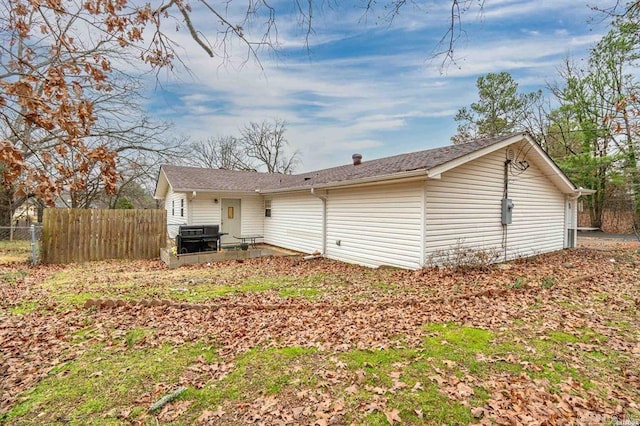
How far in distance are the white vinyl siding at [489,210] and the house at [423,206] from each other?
29 millimetres

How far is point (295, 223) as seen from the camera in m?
13.4

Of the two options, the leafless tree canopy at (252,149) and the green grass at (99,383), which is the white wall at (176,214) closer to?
the green grass at (99,383)

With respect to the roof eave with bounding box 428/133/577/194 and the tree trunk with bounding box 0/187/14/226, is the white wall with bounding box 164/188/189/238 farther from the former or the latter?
the roof eave with bounding box 428/133/577/194

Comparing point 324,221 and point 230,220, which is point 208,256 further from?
point 324,221

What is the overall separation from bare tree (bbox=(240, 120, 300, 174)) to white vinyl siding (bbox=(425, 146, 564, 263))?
25832 mm

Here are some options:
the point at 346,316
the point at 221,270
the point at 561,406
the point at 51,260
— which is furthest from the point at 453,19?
the point at 51,260

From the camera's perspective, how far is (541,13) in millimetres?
5277

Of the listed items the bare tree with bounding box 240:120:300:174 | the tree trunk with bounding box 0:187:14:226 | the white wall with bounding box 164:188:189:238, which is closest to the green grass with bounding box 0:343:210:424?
the white wall with bounding box 164:188:189:238

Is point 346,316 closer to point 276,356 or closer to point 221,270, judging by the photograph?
point 276,356

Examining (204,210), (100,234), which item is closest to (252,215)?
(204,210)

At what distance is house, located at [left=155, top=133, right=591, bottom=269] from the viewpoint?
8.40 meters

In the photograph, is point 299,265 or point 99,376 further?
point 299,265

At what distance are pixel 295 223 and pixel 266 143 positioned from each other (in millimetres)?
22124

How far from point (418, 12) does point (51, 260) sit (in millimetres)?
13211
